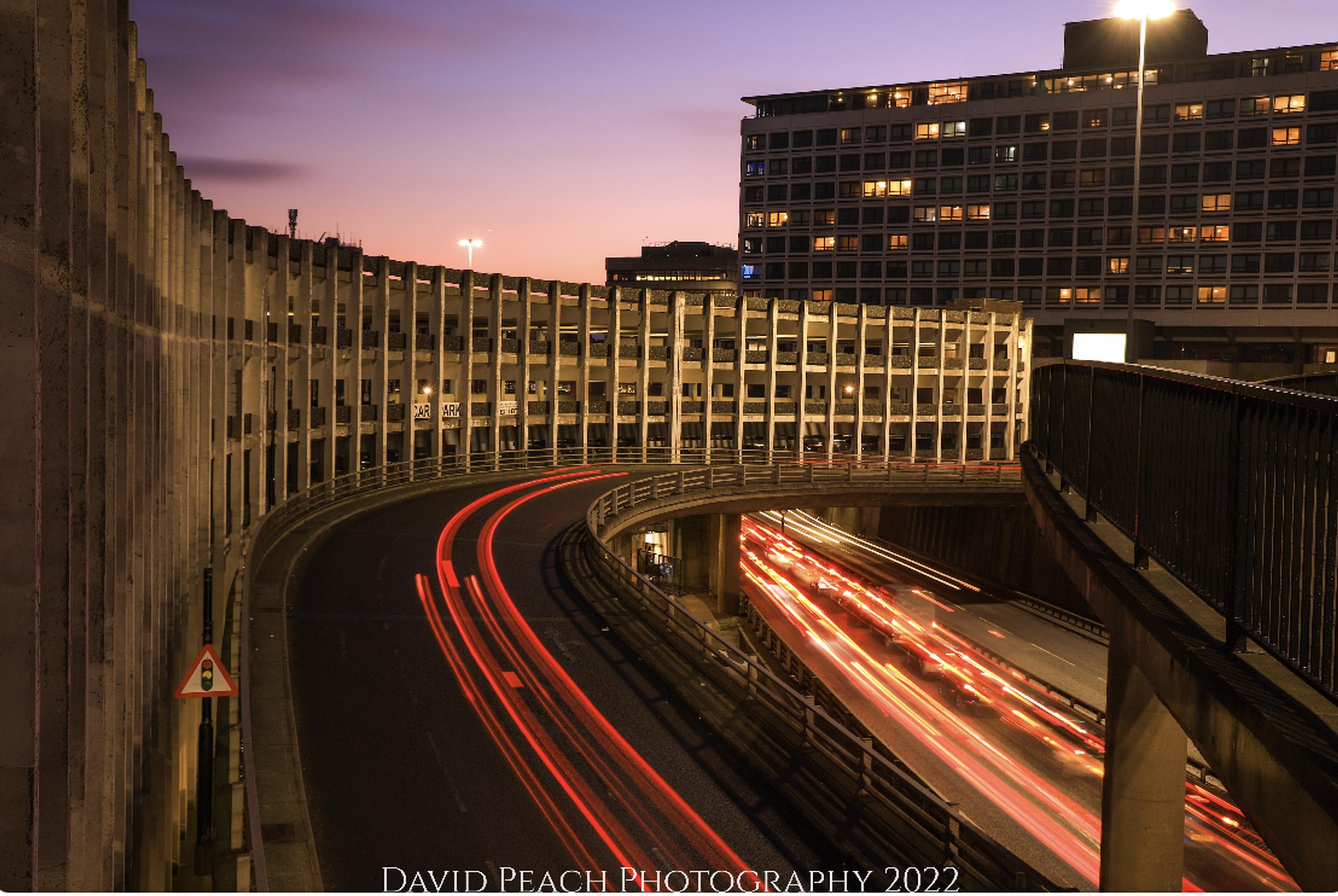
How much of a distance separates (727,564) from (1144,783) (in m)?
41.1

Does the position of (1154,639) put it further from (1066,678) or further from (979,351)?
(979,351)

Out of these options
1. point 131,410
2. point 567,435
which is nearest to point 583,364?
point 567,435

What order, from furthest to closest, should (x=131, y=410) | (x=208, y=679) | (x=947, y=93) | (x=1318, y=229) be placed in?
1. (x=947, y=93)
2. (x=1318, y=229)
3. (x=208, y=679)
4. (x=131, y=410)

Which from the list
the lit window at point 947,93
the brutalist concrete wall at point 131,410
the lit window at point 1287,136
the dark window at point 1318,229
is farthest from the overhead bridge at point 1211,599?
the lit window at point 947,93

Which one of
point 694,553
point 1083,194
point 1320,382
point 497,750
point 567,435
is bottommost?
point 694,553

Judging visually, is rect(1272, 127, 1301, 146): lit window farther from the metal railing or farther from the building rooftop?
the metal railing

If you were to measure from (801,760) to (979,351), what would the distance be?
244ft

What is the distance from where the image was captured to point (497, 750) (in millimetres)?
16547

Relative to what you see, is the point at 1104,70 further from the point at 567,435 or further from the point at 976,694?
the point at 976,694

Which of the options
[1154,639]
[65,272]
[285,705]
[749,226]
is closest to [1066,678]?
[285,705]

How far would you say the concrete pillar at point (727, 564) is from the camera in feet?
175

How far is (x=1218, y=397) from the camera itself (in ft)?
26.4

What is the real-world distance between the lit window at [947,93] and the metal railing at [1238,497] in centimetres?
10953

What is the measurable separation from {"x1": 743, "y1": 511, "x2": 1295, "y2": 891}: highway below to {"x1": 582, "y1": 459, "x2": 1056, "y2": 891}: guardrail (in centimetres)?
456
